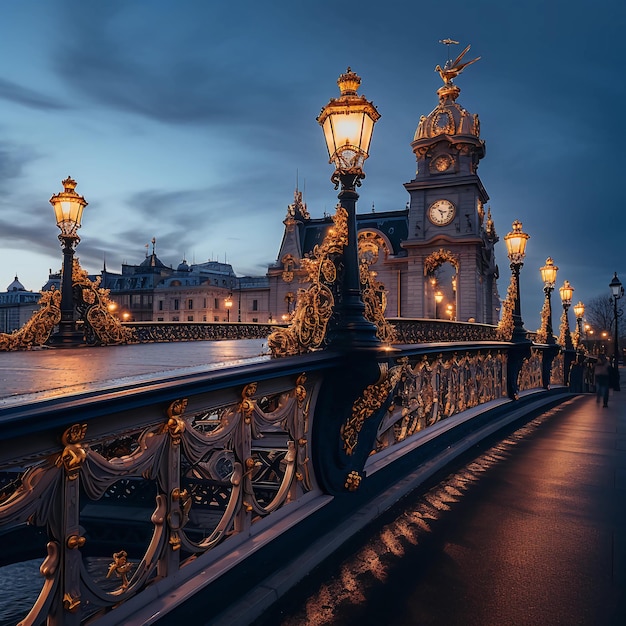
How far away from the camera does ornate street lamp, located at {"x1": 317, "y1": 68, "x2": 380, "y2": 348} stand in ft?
15.6

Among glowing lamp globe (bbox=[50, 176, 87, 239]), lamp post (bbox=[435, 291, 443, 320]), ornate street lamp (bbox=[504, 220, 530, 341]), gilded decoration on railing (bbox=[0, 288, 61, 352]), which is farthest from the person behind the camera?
lamp post (bbox=[435, 291, 443, 320])

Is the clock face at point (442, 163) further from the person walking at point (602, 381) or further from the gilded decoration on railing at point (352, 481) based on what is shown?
the gilded decoration on railing at point (352, 481)

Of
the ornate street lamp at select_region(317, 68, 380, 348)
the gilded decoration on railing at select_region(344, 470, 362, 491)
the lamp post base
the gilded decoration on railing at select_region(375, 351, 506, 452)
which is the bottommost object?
the gilded decoration on railing at select_region(344, 470, 362, 491)

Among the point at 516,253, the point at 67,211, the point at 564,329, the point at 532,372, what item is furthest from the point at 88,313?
the point at 564,329

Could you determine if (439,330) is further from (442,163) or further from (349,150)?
(442,163)

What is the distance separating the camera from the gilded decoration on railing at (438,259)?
157ft

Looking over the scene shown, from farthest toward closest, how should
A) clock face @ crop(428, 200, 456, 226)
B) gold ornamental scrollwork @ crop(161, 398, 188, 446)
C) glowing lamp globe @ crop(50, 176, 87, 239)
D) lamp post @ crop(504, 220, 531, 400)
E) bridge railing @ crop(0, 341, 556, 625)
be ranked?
clock face @ crop(428, 200, 456, 226)
lamp post @ crop(504, 220, 531, 400)
glowing lamp globe @ crop(50, 176, 87, 239)
gold ornamental scrollwork @ crop(161, 398, 188, 446)
bridge railing @ crop(0, 341, 556, 625)

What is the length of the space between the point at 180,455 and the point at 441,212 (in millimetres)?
49543

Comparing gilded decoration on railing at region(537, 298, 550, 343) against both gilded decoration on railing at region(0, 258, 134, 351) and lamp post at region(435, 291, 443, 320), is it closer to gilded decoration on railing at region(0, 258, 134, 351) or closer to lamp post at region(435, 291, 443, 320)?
gilded decoration on railing at region(0, 258, 134, 351)

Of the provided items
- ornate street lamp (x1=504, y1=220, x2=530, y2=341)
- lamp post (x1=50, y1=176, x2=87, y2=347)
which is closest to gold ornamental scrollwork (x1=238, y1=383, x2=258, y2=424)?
lamp post (x1=50, y1=176, x2=87, y2=347)

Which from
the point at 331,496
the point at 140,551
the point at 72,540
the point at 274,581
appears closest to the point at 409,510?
the point at 331,496

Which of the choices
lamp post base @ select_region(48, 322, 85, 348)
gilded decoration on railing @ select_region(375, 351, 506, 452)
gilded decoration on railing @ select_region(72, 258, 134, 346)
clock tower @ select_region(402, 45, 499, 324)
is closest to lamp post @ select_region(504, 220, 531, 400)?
gilded decoration on railing @ select_region(375, 351, 506, 452)

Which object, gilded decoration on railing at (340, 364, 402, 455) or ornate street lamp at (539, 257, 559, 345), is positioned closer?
gilded decoration on railing at (340, 364, 402, 455)

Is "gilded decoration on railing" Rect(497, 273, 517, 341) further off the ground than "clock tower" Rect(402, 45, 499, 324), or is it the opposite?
"clock tower" Rect(402, 45, 499, 324)
